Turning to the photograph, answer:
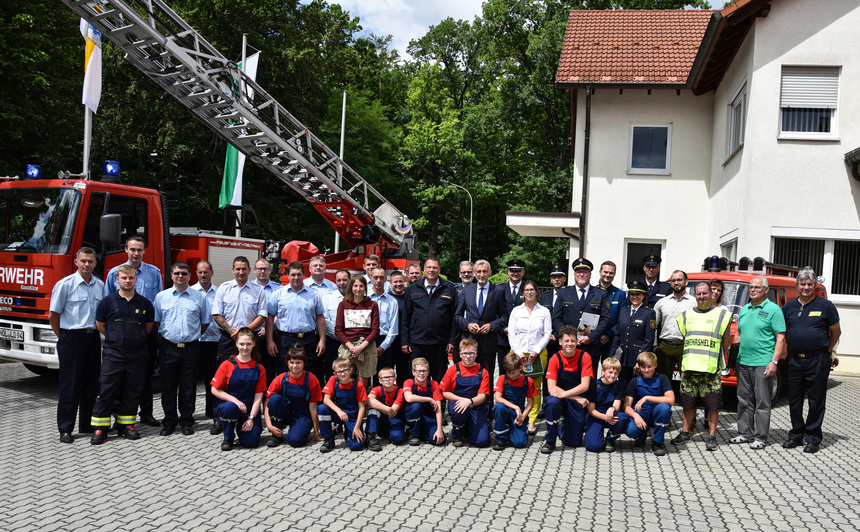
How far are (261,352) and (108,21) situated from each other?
5723mm

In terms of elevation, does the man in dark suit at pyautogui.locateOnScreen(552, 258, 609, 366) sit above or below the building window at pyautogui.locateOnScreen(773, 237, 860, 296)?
below

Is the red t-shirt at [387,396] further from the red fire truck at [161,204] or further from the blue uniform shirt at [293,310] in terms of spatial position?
the red fire truck at [161,204]

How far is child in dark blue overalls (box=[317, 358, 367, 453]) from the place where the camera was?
242 inches

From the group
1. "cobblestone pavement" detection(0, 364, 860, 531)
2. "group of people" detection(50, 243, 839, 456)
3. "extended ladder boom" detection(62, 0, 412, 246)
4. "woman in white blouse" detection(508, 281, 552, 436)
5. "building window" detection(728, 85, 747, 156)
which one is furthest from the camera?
"building window" detection(728, 85, 747, 156)

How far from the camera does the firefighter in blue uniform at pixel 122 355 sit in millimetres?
6234

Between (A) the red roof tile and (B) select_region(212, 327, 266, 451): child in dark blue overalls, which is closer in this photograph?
(B) select_region(212, 327, 266, 451): child in dark blue overalls

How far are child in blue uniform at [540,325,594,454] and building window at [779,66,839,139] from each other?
762 cm

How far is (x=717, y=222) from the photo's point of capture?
1379 cm

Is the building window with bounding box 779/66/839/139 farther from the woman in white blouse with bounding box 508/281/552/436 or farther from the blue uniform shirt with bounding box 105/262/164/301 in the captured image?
the blue uniform shirt with bounding box 105/262/164/301

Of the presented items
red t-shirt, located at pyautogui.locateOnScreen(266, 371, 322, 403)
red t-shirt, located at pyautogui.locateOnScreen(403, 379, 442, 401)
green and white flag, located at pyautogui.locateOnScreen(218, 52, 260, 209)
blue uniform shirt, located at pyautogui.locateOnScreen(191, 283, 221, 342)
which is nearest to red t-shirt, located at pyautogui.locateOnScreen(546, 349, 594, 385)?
red t-shirt, located at pyautogui.locateOnScreen(403, 379, 442, 401)

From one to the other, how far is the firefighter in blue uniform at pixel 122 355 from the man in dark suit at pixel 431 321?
110 inches

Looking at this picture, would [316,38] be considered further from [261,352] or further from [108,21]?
[261,352]

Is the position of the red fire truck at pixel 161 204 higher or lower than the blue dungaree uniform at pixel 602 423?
higher

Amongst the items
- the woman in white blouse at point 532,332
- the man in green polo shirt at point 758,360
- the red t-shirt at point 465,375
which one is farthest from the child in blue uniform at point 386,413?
the man in green polo shirt at point 758,360
